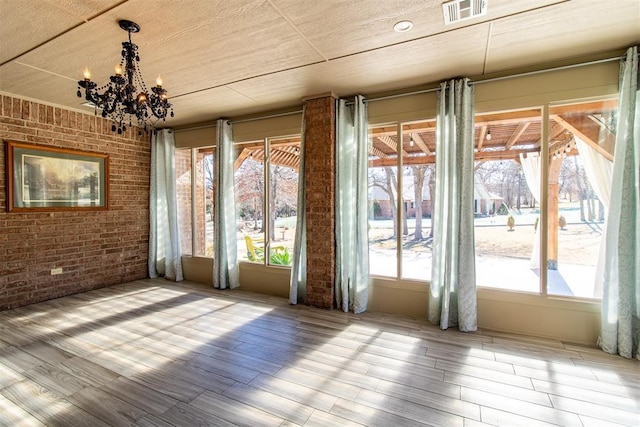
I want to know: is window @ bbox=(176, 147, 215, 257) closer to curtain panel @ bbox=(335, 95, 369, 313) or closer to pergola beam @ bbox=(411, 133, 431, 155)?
curtain panel @ bbox=(335, 95, 369, 313)

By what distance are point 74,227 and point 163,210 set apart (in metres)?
1.34

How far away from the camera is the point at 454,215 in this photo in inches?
134

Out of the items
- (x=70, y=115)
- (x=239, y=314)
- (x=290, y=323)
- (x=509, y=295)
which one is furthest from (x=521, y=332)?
(x=70, y=115)

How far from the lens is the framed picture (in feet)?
13.2

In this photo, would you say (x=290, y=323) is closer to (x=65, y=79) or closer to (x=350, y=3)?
(x=350, y=3)

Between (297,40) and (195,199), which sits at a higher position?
(297,40)

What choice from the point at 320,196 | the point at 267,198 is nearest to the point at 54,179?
the point at 267,198

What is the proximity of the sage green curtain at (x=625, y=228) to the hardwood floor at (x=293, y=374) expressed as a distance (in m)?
0.26

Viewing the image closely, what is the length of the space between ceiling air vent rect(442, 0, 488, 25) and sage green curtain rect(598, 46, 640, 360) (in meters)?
1.69

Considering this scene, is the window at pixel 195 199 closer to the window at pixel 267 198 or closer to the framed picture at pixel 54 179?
the window at pixel 267 198

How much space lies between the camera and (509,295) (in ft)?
10.8

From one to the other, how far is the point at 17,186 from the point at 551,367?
6459 mm

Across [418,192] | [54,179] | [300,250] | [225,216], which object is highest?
[54,179]

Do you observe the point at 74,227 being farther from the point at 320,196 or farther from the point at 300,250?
the point at 320,196
